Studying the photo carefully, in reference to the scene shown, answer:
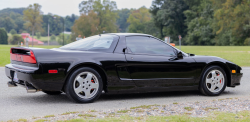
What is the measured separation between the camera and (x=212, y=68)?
23.0 ft

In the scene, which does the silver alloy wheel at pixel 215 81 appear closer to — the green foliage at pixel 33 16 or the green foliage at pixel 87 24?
the green foliage at pixel 87 24

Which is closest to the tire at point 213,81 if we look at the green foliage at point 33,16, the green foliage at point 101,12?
the green foliage at point 101,12

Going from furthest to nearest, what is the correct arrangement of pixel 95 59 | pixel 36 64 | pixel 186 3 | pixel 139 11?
pixel 139 11 → pixel 186 3 → pixel 95 59 → pixel 36 64

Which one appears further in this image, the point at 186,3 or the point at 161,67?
the point at 186,3

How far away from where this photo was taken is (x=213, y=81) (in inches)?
279

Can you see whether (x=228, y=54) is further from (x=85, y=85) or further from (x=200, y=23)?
(x=200, y=23)

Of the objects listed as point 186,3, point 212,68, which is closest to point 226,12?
point 186,3

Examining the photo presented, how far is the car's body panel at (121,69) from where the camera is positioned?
5779 millimetres

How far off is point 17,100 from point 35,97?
45 cm

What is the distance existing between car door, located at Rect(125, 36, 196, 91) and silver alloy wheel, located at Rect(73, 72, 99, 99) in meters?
0.71

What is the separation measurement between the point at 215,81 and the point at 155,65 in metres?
1.44

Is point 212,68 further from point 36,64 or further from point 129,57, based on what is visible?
point 36,64

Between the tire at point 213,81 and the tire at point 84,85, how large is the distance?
7.26 feet

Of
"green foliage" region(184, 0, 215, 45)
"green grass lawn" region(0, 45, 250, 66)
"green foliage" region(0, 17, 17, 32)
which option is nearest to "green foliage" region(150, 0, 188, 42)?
"green foliage" region(184, 0, 215, 45)
